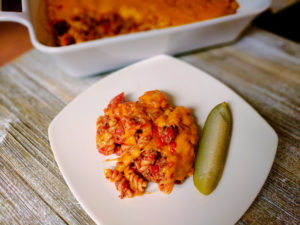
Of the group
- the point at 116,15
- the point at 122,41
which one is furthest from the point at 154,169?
the point at 116,15

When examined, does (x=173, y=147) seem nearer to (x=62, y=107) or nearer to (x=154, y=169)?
(x=154, y=169)

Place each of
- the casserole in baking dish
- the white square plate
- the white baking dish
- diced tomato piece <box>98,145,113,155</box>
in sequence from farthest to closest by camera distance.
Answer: the casserole in baking dish → the white baking dish → diced tomato piece <box>98,145,113,155</box> → the white square plate

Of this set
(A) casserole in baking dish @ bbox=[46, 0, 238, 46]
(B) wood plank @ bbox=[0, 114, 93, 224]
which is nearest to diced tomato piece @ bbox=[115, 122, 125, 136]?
(B) wood plank @ bbox=[0, 114, 93, 224]

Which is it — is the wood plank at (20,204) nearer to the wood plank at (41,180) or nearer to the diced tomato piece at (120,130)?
the wood plank at (41,180)

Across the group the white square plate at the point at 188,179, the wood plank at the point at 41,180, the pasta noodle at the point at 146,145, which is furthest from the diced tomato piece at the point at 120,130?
the wood plank at the point at 41,180

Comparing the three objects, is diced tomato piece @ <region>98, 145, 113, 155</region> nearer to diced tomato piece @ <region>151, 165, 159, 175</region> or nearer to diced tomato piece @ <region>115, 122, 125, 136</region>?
diced tomato piece @ <region>115, 122, 125, 136</region>

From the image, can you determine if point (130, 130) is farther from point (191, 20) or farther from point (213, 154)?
point (191, 20)
